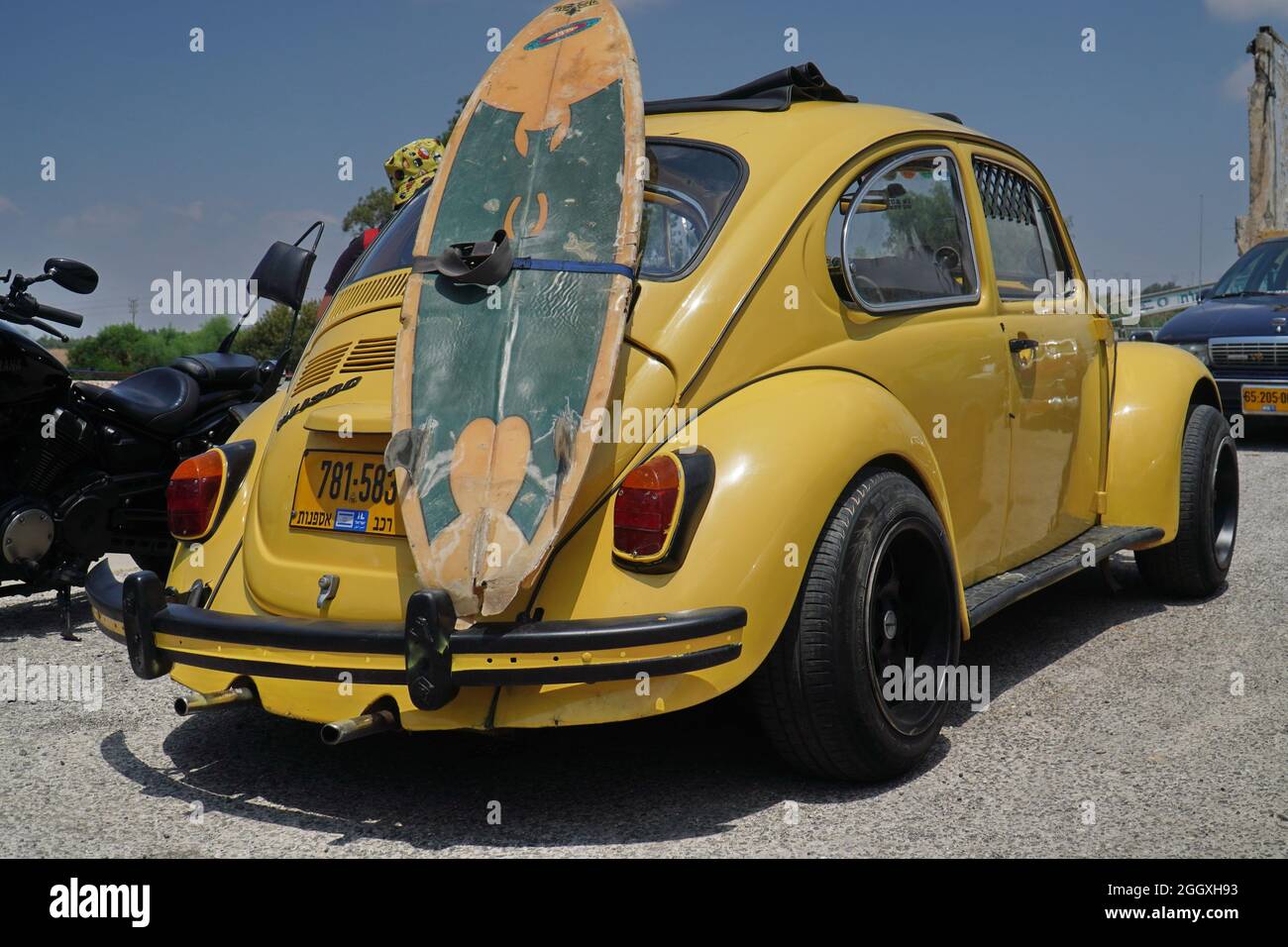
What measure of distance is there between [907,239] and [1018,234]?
1.01 metres

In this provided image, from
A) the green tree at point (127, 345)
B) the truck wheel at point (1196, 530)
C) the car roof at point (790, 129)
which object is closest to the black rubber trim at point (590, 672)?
the car roof at point (790, 129)

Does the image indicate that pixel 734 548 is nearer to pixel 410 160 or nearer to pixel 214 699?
pixel 214 699

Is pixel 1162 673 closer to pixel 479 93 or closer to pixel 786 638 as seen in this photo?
pixel 786 638

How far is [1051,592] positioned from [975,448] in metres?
2.20

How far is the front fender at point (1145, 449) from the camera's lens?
5.29 meters

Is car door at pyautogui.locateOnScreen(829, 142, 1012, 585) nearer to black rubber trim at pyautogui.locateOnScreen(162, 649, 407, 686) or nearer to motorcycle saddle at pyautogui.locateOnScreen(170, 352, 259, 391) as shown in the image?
black rubber trim at pyautogui.locateOnScreen(162, 649, 407, 686)

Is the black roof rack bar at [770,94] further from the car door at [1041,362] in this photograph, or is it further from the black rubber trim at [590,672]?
the black rubber trim at [590,672]

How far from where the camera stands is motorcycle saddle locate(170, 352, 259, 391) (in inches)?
259

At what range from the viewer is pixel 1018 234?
16.4 feet

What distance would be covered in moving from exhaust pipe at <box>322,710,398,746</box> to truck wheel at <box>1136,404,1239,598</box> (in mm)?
3765

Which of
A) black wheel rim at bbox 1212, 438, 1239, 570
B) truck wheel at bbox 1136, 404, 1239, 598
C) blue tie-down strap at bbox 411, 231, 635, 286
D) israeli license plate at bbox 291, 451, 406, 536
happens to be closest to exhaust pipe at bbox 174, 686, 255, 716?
israeli license plate at bbox 291, 451, 406, 536

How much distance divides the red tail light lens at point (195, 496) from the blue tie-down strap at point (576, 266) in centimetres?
119

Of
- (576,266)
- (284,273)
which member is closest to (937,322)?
(576,266)

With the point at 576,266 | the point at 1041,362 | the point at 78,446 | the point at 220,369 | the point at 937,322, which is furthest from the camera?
the point at 220,369
